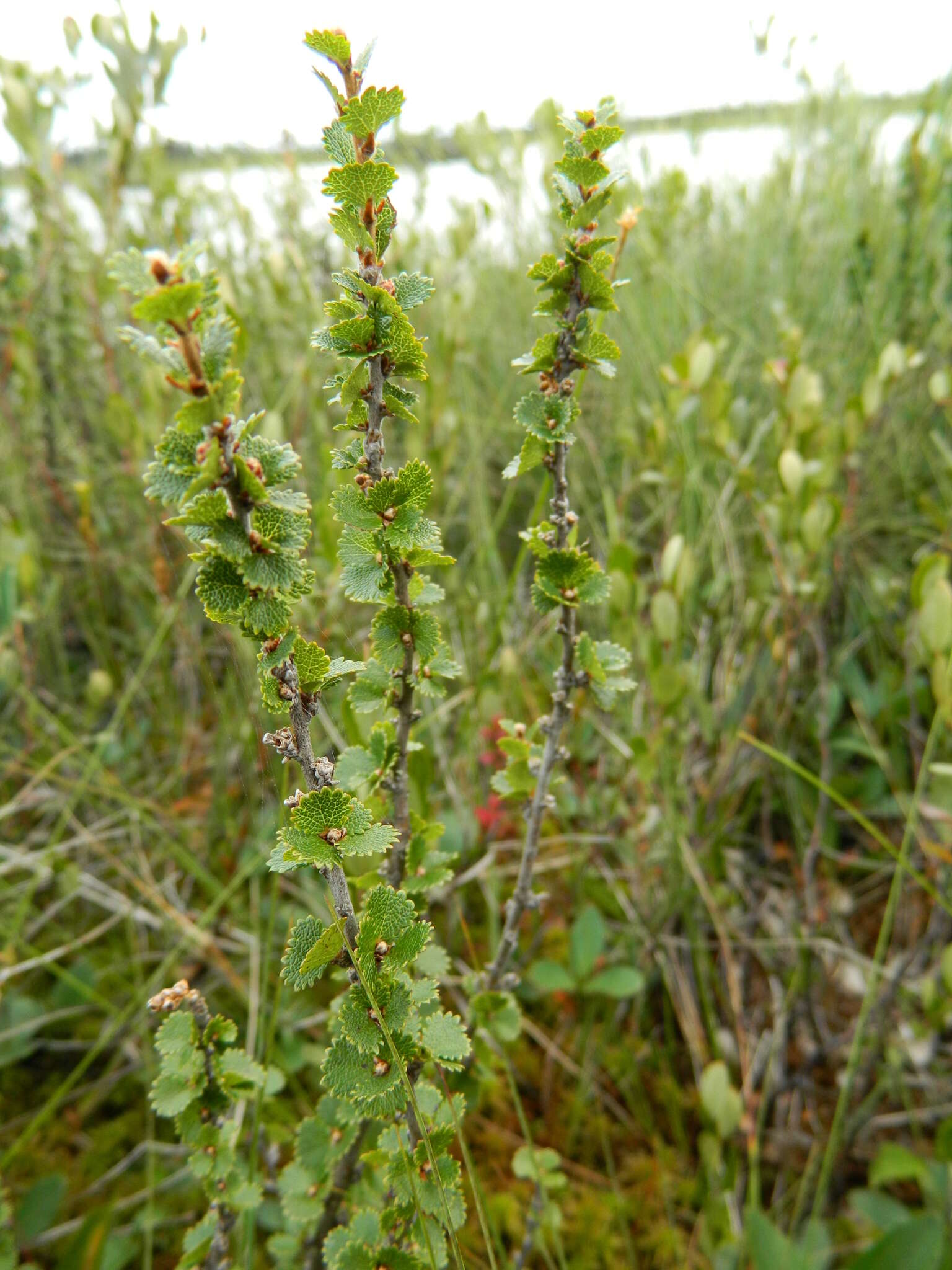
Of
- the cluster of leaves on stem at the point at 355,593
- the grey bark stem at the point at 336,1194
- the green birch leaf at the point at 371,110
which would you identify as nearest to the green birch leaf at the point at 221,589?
the cluster of leaves on stem at the point at 355,593

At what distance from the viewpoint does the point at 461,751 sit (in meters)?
1.21

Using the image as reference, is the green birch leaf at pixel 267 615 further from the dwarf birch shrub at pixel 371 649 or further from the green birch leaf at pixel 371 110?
the green birch leaf at pixel 371 110

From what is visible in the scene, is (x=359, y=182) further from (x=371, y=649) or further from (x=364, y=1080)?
(x=364, y=1080)

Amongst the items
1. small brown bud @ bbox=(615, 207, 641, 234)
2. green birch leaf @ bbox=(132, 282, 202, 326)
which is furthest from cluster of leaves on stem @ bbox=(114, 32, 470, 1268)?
small brown bud @ bbox=(615, 207, 641, 234)

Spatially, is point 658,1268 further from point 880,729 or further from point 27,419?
point 27,419

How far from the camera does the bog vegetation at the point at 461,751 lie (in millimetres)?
421

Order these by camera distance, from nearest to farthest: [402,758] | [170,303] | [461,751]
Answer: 1. [170,303]
2. [402,758]
3. [461,751]

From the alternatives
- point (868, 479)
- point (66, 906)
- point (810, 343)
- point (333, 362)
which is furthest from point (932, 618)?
point (66, 906)

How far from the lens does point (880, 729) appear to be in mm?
1252

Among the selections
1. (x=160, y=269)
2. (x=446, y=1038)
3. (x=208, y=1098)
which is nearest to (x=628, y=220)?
(x=160, y=269)

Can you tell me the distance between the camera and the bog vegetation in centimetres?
42

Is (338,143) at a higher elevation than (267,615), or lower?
higher

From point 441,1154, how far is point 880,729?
3.35ft

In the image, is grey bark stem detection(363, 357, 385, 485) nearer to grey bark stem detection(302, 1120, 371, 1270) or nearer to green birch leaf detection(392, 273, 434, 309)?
green birch leaf detection(392, 273, 434, 309)
